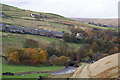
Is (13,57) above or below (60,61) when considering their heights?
above

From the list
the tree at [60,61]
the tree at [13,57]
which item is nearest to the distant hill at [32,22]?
the tree at [60,61]

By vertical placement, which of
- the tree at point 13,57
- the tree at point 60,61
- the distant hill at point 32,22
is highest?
the distant hill at point 32,22

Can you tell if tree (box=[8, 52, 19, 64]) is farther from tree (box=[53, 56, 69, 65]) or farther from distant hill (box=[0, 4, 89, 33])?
distant hill (box=[0, 4, 89, 33])

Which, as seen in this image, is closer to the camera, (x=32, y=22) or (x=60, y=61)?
(x=60, y=61)

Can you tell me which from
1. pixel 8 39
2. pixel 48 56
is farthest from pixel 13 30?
pixel 48 56

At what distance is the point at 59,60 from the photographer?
3847 cm

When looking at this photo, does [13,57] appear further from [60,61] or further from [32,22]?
[32,22]

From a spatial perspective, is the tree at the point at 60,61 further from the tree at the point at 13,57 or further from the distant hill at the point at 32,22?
the distant hill at the point at 32,22

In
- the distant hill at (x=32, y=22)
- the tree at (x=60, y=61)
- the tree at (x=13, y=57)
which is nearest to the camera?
the tree at (x=13, y=57)

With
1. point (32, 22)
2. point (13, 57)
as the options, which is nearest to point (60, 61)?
point (13, 57)

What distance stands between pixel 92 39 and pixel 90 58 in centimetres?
1495

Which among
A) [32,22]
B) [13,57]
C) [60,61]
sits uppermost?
Result: [32,22]

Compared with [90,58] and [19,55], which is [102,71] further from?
[90,58]

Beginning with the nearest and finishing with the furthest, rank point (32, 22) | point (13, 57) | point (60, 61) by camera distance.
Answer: point (13, 57)
point (60, 61)
point (32, 22)
